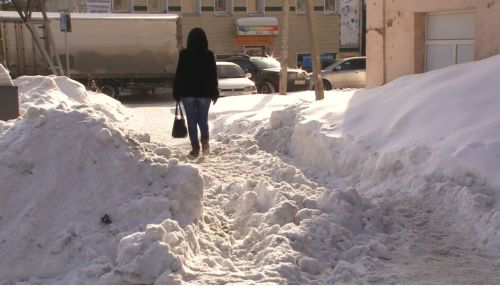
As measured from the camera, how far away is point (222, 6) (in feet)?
119

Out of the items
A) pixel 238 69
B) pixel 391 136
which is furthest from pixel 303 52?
pixel 391 136

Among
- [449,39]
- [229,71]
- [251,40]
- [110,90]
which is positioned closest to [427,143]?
[449,39]

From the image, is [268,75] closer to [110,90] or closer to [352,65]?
[352,65]

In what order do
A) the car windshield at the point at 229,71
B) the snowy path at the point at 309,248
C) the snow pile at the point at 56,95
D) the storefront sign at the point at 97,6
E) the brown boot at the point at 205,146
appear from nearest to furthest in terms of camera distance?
the snowy path at the point at 309,248 → the brown boot at the point at 205,146 → the snow pile at the point at 56,95 → the car windshield at the point at 229,71 → the storefront sign at the point at 97,6

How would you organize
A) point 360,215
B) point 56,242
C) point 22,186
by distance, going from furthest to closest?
point 360,215
point 22,186
point 56,242

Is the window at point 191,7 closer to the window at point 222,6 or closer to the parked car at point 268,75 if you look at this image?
the window at point 222,6

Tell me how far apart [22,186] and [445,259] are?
11.1 ft

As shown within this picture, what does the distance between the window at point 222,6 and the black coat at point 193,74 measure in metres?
28.3

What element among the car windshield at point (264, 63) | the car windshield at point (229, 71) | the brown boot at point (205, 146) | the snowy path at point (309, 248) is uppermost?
the car windshield at point (264, 63)

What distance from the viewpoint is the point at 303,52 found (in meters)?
37.2

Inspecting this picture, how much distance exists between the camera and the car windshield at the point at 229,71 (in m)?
19.9

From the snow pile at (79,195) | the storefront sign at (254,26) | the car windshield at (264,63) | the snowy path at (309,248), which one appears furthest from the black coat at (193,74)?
the storefront sign at (254,26)

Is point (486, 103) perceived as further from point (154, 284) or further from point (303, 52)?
point (303, 52)

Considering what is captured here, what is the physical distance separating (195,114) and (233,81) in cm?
1088
